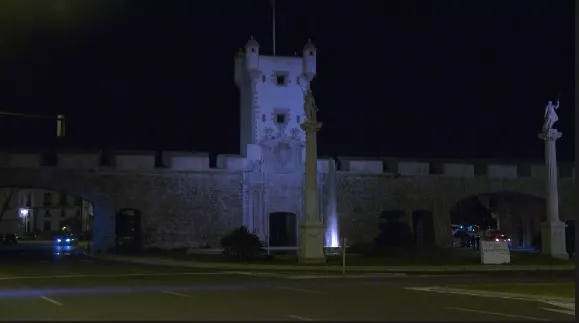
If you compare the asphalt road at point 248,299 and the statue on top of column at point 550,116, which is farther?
the statue on top of column at point 550,116

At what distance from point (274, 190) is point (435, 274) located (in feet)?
87.1

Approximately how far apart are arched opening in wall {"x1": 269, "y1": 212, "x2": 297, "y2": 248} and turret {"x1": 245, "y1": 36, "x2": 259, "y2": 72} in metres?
12.0

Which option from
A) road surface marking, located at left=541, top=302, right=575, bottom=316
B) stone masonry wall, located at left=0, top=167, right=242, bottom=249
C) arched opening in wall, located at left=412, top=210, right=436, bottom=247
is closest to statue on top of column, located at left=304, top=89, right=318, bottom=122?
stone masonry wall, located at left=0, top=167, right=242, bottom=249

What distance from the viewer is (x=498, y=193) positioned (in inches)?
2571

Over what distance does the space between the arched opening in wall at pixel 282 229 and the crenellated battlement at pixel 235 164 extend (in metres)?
5.07

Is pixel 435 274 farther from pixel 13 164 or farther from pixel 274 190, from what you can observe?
pixel 13 164

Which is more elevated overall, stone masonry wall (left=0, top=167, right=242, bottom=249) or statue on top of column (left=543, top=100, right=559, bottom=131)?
statue on top of column (left=543, top=100, right=559, bottom=131)

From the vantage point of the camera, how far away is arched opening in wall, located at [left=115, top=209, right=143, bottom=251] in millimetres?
56597

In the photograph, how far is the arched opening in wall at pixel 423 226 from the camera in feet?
206

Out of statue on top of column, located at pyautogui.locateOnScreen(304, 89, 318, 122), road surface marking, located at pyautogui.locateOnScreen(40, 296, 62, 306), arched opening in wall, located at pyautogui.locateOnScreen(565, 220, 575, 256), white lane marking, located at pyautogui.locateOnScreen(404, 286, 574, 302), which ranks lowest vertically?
white lane marking, located at pyautogui.locateOnScreen(404, 286, 574, 302)

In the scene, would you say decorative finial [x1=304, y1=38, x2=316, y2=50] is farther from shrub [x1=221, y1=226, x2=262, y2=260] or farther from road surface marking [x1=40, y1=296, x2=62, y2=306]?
road surface marking [x1=40, y1=296, x2=62, y2=306]

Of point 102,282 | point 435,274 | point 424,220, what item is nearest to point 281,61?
point 424,220

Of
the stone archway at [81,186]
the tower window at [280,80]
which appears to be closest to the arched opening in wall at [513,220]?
the tower window at [280,80]

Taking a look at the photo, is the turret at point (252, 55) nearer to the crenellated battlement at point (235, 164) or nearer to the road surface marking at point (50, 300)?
the crenellated battlement at point (235, 164)
